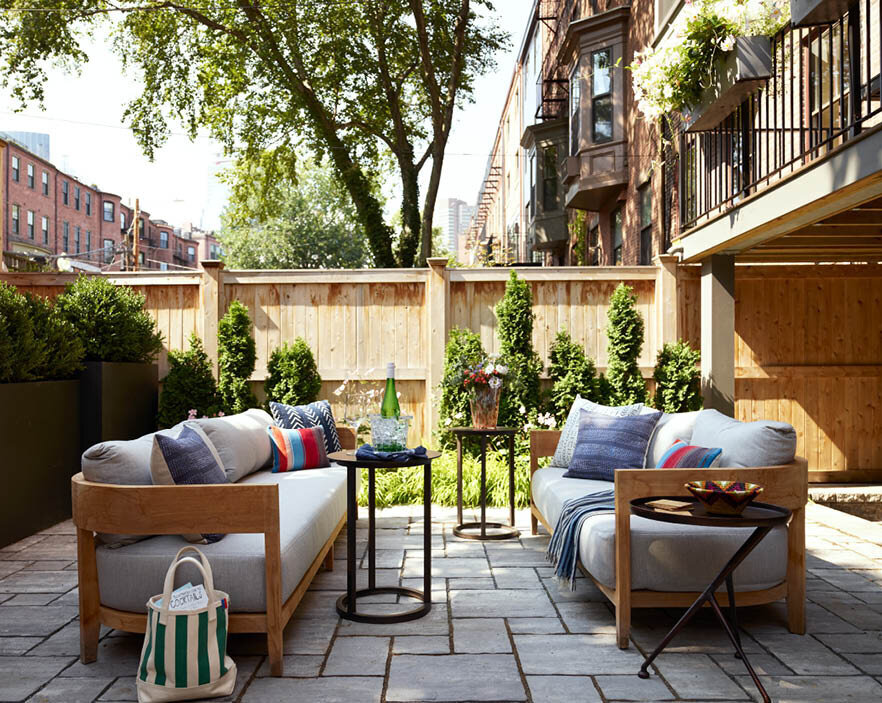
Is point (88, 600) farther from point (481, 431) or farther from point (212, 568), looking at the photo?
point (481, 431)

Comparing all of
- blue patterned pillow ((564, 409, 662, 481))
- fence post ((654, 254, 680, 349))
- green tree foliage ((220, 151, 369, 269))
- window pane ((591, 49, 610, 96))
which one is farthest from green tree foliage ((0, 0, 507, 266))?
green tree foliage ((220, 151, 369, 269))

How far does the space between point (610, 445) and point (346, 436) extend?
83.3 inches

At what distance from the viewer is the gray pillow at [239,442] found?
4.42 meters

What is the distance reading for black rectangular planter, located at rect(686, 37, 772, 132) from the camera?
4.66 metres

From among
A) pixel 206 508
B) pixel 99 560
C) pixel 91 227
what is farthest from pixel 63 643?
pixel 91 227

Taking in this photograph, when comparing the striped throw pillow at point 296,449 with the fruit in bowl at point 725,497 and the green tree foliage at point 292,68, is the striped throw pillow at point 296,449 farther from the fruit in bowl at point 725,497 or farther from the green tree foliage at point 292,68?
the green tree foliage at point 292,68

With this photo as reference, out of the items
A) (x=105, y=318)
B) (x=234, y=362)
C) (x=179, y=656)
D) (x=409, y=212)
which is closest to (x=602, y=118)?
(x=409, y=212)

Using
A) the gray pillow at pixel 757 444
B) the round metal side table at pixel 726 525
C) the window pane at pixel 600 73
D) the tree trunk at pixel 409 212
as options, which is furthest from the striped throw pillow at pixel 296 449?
the window pane at pixel 600 73

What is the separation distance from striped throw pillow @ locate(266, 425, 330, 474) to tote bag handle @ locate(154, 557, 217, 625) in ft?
7.61

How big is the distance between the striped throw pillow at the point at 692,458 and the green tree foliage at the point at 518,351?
10.1 feet

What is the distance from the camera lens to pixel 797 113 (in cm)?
619

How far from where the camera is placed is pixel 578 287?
7.32 metres

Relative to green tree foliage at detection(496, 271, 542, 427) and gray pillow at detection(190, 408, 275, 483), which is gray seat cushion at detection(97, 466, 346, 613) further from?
green tree foliage at detection(496, 271, 542, 427)

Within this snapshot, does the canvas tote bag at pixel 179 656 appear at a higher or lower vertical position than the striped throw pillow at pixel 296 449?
lower
